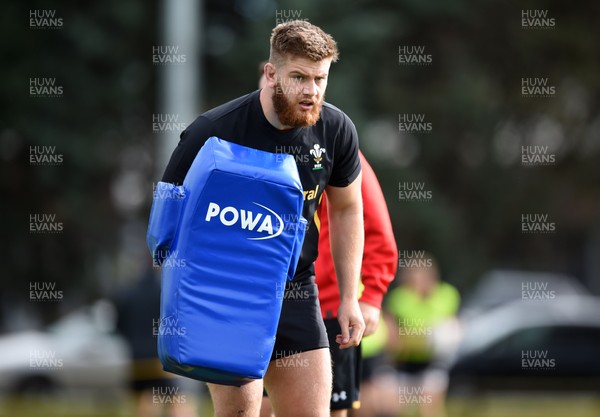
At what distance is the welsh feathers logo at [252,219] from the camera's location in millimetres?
5094

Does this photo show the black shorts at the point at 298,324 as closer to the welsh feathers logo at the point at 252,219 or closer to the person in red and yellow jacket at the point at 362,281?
the welsh feathers logo at the point at 252,219

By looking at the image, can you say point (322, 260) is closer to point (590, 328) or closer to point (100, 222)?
point (590, 328)

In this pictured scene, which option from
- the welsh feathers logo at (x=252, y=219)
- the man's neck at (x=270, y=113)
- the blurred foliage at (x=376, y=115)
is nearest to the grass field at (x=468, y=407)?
the blurred foliage at (x=376, y=115)

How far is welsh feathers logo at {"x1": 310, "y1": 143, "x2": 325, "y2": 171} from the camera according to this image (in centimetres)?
546

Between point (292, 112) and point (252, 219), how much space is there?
531 millimetres

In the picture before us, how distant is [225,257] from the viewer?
511 centimetres

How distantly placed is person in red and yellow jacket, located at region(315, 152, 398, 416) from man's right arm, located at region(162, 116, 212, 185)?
1.63 m

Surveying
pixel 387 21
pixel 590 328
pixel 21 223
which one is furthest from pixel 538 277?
pixel 21 223

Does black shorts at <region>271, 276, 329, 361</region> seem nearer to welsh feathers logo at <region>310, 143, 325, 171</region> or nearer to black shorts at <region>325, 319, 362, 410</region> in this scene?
welsh feathers logo at <region>310, 143, 325, 171</region>

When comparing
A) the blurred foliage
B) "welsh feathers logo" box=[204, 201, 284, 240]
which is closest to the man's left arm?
"welsh feathers logo" box=[204, 201, 284, 240]

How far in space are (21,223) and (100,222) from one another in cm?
202

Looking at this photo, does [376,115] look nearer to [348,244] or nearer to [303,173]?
[348,244]

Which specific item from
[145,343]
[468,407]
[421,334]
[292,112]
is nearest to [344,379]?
[292,112]

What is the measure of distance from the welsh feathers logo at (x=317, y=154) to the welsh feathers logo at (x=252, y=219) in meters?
0.44
